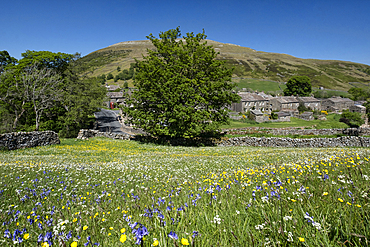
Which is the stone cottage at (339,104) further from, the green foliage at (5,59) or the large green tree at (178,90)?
the green foliage at (5,59)

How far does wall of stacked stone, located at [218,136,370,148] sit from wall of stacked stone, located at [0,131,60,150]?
73.0 feet

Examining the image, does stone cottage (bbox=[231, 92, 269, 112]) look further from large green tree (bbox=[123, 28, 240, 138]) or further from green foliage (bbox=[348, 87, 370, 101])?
large green tree (bbox=[123, 28, 240, 138])

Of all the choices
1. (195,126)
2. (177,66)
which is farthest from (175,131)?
(177,66)

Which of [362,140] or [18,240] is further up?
[18,240]

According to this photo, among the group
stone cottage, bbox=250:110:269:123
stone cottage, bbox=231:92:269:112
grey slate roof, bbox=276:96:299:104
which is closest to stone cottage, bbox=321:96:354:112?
grey slate roof, bbox=276:96:299:104

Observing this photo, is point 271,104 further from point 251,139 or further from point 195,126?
point 195,126

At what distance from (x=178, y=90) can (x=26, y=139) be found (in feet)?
56.3

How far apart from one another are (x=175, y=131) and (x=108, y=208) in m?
21.4

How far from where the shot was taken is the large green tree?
2488cm

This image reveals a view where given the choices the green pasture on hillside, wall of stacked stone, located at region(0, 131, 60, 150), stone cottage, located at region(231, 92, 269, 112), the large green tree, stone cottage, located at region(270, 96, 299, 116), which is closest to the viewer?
wall of stacked stone, located at region(0, 131, 60, 150)

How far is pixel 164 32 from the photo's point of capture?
2772 centimetres

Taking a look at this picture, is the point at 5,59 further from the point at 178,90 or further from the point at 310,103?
the point at 310,103

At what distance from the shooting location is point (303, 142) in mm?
28266

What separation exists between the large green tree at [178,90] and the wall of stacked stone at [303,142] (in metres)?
5.49
